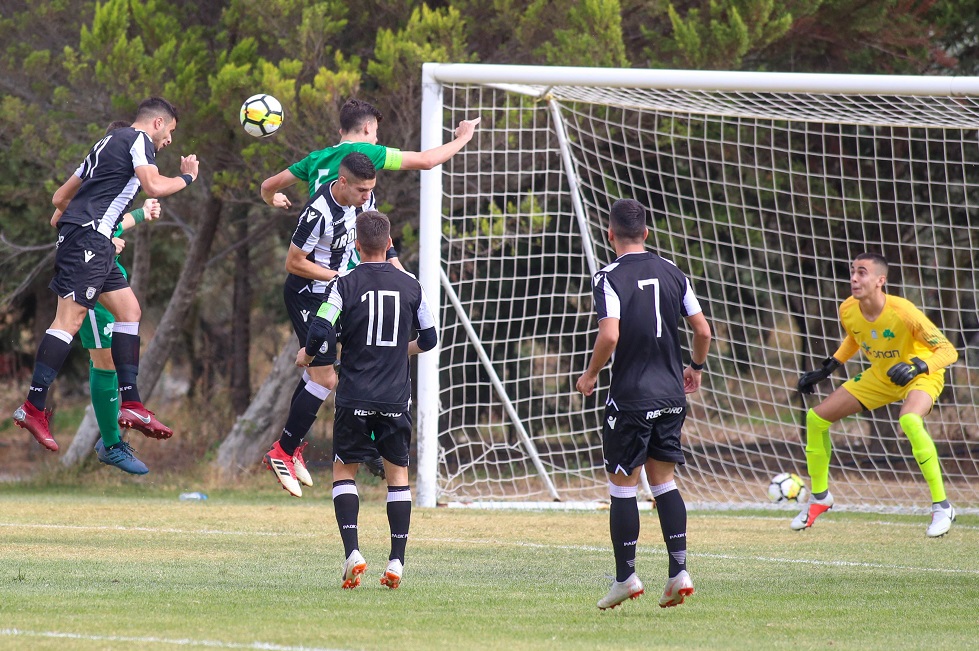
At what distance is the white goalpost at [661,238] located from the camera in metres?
11.2

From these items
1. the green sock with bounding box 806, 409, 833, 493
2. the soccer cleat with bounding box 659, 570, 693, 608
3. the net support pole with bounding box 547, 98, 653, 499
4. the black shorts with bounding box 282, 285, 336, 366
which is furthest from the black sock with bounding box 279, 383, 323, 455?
the net support pole with bounding box 547, 98, 653, 499

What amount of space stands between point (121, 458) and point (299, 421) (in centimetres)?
135

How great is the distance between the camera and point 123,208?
7.90 meters

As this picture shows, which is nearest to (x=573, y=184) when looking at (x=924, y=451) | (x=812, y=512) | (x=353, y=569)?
(x=812, y=512)

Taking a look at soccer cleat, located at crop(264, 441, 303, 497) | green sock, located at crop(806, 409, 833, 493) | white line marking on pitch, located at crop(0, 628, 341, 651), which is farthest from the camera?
green sock, located at crop(806, 409, 833, 493)

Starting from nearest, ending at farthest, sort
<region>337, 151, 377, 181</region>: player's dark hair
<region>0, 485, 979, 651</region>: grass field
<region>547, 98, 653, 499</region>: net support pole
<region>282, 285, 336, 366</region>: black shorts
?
1. <region>0, 485, 979, 651</region>: grass field
2. <region>337, 151, 377, 181</region>: player's dark hair
3. <region>282, 285, 336, 366</region>: black shorts
4. <region>547, 98, 653, 499</region>: net support pole

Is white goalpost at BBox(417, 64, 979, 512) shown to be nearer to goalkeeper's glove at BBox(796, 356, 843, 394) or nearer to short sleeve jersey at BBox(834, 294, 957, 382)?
short sleeve jersey at BBox(834, 294, 957, 382)

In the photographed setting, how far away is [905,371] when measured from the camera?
29.0 feet

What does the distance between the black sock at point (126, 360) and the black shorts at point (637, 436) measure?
12.4 feet

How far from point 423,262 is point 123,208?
3770 mm

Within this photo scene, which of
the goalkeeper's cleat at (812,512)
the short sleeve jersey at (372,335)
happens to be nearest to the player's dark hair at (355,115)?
the short sleeve jersey at (372,335)

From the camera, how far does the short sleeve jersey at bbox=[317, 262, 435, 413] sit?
20.8 ft

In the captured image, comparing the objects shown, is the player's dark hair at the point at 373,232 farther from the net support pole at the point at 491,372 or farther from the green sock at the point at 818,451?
the net support pole at the point at 491,372

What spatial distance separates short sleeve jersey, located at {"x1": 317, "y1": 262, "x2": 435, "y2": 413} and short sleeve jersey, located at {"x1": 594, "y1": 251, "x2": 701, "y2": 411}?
115cm
